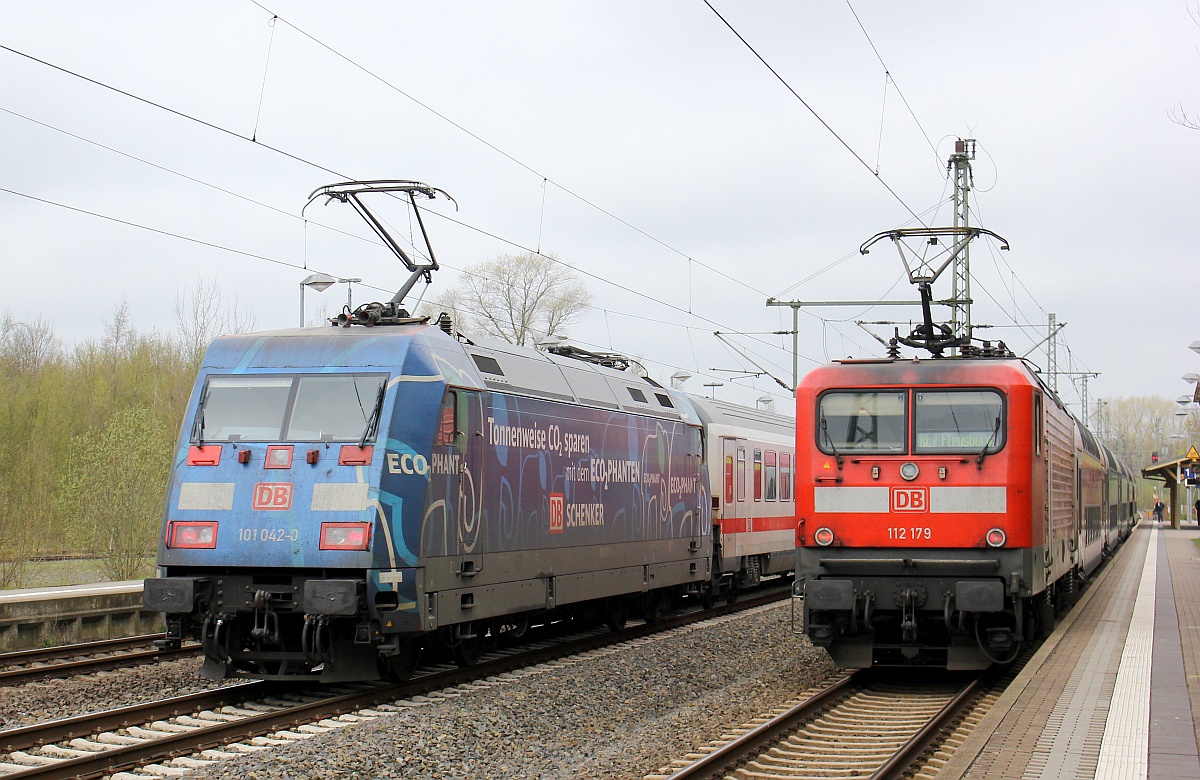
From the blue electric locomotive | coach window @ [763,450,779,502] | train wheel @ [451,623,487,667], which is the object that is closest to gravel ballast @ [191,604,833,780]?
train wheel @ [451,623,487,667]

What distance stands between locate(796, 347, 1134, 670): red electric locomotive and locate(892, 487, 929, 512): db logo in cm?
1

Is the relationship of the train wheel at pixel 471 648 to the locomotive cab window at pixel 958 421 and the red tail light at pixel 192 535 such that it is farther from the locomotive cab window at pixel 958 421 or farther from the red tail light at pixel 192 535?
the locomotive cab window at pixel 958 421

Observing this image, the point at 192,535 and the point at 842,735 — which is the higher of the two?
the point at 192,535

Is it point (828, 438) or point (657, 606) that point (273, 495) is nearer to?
point (828, 438)

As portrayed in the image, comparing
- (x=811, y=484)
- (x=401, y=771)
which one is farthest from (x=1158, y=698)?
(x=401, y=771)

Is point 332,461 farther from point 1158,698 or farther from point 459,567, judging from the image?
point 1158,698

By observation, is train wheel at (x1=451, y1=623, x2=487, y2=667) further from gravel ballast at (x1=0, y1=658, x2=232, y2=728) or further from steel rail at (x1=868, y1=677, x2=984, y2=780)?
steel rail at (x1=868, y1=677, x2=984, y2=780)

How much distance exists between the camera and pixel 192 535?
1023cm

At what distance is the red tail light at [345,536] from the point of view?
9.75m

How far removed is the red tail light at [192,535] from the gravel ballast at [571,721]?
2227mm

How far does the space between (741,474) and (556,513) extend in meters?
7.81

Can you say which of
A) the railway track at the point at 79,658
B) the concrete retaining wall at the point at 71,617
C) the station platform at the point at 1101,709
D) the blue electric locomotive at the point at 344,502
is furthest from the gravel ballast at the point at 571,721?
the concrete retaining wall at the point at 71,617

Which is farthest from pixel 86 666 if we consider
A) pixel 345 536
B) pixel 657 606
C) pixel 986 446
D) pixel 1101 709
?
pixel 1101 709

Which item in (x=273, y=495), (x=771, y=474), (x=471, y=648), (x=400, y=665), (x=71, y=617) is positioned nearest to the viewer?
(x=273, y=495)
